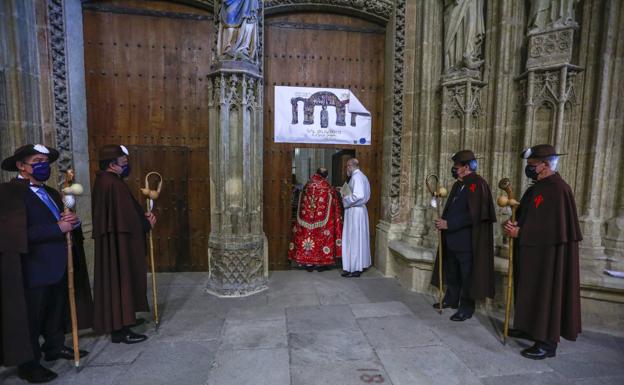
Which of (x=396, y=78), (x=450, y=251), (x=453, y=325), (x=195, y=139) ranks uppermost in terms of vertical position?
(x=396, y=78)

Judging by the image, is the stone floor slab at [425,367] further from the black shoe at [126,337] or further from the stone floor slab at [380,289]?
the black shoe at [126,337]

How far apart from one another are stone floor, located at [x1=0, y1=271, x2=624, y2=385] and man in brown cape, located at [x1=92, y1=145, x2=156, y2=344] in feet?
0.91

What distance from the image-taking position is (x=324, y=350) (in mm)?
2844

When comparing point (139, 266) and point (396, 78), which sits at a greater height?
point (396, 78)

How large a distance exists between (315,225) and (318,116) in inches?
65.4

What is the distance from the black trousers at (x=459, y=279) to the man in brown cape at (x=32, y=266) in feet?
11.8

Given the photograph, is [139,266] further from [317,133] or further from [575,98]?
[575,98]

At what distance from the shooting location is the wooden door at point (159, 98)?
15.0ft

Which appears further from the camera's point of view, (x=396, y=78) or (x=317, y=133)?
(x=317, y=133)

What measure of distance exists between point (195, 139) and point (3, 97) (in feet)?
6.85

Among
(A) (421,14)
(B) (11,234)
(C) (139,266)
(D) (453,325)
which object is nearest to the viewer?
(B) (11,234)

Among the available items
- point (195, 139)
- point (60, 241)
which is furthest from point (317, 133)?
point (60, 241)

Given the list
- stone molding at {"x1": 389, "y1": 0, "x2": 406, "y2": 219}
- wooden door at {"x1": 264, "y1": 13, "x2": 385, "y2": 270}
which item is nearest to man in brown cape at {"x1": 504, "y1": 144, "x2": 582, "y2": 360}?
stone molding at {"x1": 389, "y1": 0, "x2": 406, "y2": 219}

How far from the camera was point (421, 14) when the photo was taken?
4.50 metres
